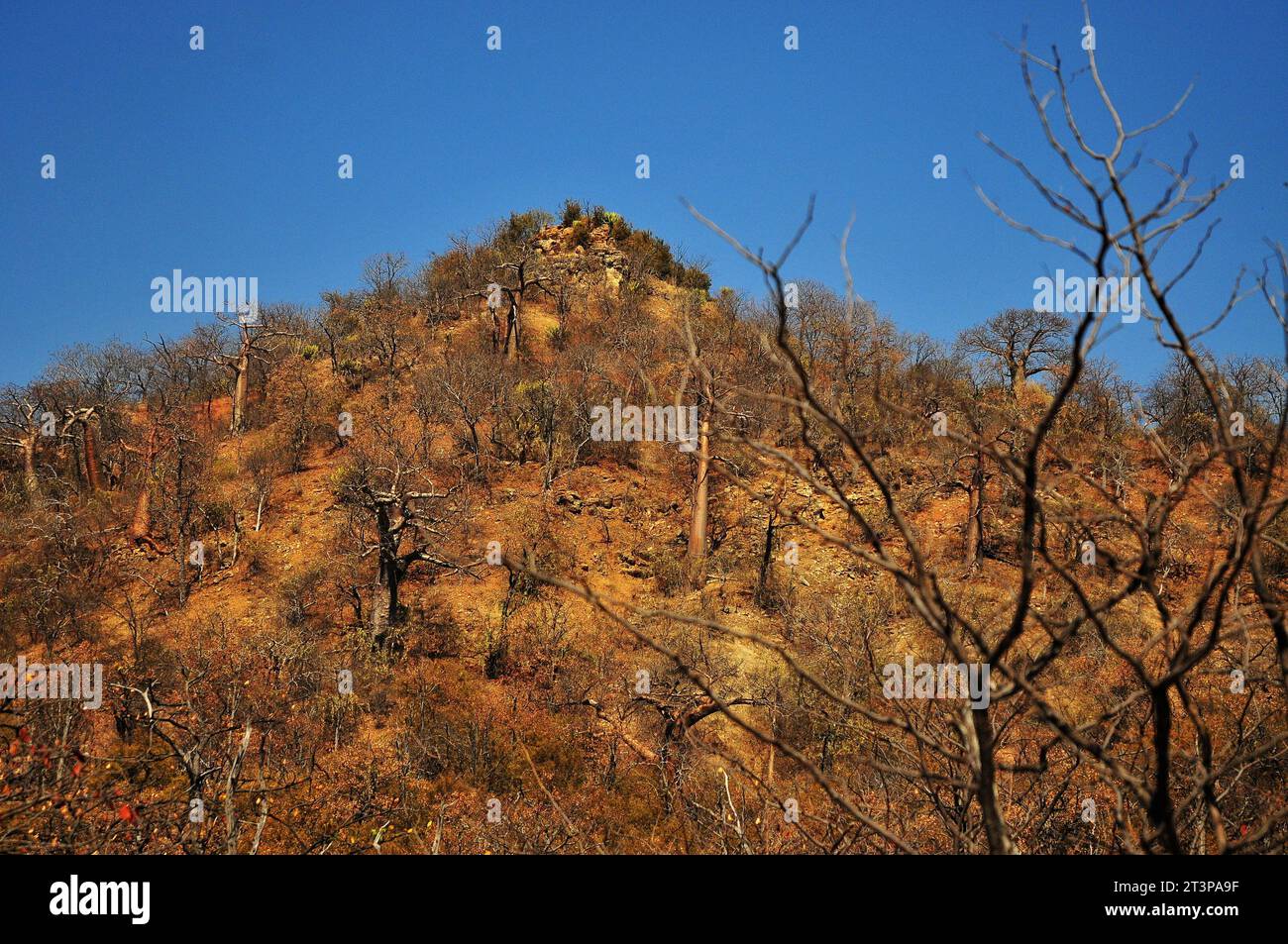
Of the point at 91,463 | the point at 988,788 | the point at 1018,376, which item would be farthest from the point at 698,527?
the point at 988,788

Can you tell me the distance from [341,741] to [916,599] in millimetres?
13627

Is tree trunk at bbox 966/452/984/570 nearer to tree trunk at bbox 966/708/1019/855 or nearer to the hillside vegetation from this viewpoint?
the hillside vegetation

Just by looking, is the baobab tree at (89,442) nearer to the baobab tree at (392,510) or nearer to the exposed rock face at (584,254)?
the baobab tree at (392,510)

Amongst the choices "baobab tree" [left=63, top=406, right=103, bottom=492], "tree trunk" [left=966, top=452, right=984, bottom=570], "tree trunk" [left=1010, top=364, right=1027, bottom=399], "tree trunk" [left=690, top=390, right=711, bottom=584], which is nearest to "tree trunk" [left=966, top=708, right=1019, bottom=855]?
"tree trunk" [left=690, top=390, right=711, bottom=584]

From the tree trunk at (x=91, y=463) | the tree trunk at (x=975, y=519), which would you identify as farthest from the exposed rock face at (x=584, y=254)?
the tree trunk at (x=975, y=519)

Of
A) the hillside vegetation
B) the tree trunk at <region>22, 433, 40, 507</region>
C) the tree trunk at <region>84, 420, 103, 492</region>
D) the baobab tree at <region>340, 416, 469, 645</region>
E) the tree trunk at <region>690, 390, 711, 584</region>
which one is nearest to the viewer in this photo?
the hillside vegetation

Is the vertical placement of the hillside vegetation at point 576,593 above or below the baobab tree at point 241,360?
below

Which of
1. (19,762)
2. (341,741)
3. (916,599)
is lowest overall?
(341,741)

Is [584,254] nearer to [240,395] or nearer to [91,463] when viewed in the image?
[240,395]

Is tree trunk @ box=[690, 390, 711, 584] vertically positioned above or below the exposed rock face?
below

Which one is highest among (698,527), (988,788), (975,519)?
(698,527)
